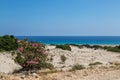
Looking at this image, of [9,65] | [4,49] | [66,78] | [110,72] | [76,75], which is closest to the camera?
[66,78]

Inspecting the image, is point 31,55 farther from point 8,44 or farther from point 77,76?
point 8,44

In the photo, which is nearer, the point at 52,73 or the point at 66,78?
the point at 66,78

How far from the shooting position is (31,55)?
1764cm

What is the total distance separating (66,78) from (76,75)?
1.09m

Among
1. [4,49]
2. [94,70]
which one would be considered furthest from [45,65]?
[4,49]

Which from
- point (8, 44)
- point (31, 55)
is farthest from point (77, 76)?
point (8, 44)

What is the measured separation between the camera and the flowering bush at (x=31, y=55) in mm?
17656

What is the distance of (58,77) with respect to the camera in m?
15.0

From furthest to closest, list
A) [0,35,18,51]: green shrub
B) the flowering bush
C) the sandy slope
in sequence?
[0,35,18,51]: green shrub
the flowering bush
the sandy slope

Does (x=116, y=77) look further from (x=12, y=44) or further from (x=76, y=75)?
(x=12, y=44)

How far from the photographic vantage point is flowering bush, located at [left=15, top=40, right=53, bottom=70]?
57.9 ft

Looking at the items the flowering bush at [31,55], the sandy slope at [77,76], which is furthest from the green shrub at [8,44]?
the sandy slope at [77,76]

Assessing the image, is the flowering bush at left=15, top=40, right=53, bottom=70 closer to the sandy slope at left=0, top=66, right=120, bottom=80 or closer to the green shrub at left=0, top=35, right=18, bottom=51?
the sandy slope at left=0, top=66, right=120, bottom=80

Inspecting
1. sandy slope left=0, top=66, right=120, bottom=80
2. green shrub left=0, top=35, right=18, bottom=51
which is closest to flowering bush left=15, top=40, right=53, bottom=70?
sandy slope left=0, top=66, right=120, bottom=80
